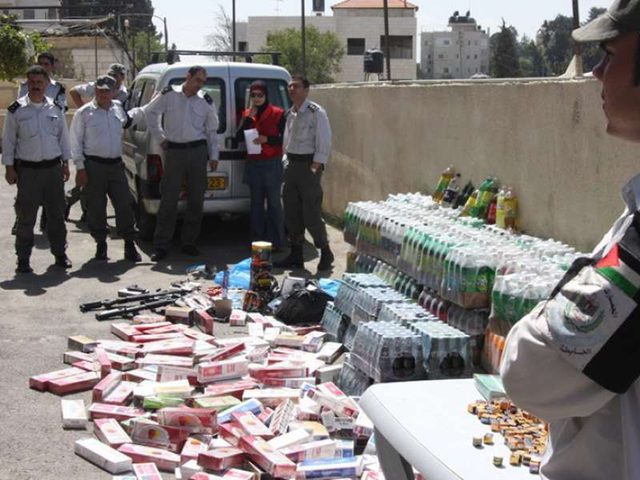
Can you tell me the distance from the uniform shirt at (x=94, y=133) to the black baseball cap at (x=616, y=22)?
32.4ft

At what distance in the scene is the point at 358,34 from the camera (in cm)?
10200

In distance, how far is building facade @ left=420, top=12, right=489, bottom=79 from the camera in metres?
130

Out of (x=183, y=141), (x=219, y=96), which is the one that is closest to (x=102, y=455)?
(x=183, y=141)

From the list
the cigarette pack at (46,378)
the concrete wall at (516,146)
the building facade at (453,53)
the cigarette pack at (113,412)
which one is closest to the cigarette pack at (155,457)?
the cigarette pack at (113,412)

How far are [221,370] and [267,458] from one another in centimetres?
167

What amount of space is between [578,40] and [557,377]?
0.72 m

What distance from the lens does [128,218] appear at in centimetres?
1173

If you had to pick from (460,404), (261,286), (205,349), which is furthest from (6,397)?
(460,404)

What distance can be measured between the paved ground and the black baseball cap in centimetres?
427

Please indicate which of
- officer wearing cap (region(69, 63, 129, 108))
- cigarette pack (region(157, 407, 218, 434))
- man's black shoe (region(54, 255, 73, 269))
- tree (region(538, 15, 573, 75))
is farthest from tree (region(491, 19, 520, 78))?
cigarette pack (region(157, 407, 218, 434))

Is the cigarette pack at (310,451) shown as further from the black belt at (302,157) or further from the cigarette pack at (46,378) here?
the black belt at (302,157)

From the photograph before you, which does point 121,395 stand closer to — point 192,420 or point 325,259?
point 192,420

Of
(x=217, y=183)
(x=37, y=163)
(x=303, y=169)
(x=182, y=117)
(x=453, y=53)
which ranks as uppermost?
(x=453, y=53)

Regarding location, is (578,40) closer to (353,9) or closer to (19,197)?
(19,197)
